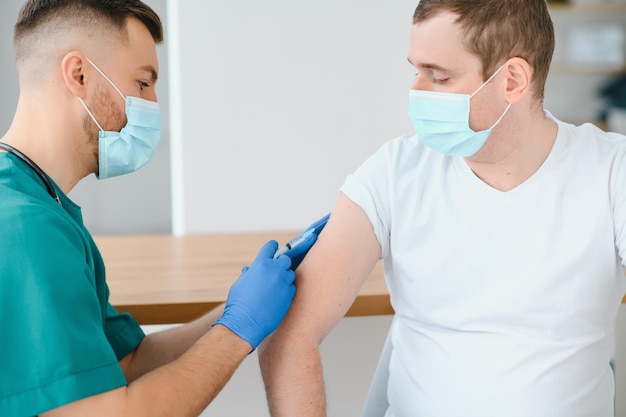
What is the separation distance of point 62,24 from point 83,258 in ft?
1.58

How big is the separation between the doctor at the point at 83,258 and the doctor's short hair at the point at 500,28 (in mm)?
501

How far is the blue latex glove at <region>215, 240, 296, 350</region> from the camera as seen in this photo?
4.35ft

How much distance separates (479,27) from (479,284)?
0.48 metres

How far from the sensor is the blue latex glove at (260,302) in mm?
1326

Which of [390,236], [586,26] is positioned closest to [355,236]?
[390,236]

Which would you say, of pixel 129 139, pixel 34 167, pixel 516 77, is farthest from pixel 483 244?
pixel 34 167

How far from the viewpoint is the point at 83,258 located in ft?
3.81

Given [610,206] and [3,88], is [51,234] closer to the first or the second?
[610,206]

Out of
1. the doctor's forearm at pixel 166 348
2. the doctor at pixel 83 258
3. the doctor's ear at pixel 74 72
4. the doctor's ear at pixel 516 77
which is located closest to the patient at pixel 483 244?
the doctor's ear at pixel 516 77

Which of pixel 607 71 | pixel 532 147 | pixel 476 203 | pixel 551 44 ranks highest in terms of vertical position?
pixel 551 44

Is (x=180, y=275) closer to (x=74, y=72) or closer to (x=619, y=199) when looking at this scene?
(x=74, y=72)

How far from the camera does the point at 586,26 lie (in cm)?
466

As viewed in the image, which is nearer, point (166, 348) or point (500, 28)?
point (500, 28)

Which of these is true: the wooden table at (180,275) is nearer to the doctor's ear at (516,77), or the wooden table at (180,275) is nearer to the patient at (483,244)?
the patient at (483,244)
